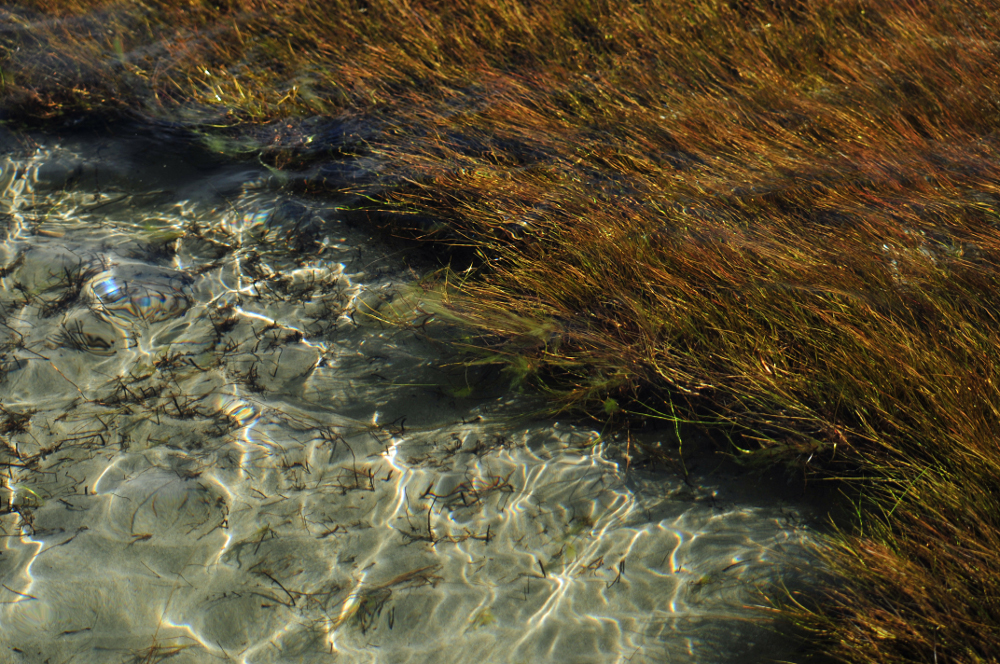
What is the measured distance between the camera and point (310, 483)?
2594mm

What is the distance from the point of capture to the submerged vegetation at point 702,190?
2156mm

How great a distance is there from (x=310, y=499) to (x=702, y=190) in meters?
2.16

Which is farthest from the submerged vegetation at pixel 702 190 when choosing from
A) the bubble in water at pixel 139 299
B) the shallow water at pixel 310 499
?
the bubble in water at pixel 139 299

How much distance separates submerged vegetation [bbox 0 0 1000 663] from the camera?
2.16 m

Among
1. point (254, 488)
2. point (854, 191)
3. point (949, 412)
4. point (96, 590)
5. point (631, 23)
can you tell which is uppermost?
point (631, 23)

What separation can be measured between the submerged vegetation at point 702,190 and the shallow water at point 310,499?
10.9 inches

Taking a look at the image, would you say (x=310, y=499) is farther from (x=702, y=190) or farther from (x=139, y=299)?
(x=702, y=190)

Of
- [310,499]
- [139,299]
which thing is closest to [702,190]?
[310,499]

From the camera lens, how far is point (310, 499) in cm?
254

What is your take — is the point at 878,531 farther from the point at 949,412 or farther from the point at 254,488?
the point at 254,488

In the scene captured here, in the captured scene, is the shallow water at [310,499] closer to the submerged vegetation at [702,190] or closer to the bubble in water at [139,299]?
the bubble in water at [139,299]

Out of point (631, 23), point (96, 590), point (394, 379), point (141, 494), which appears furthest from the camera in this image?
point (631, 23)

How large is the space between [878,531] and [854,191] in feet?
5.21

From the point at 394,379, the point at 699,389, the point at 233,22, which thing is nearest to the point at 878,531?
the point at 699,389
